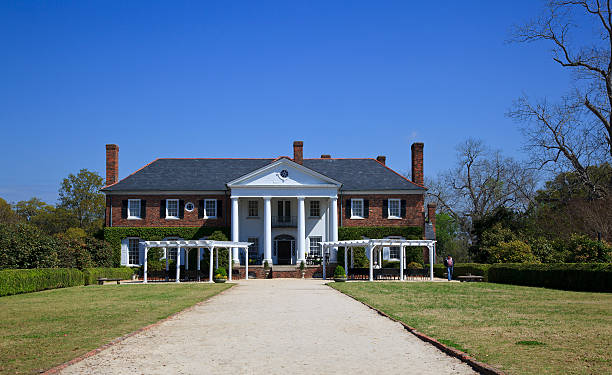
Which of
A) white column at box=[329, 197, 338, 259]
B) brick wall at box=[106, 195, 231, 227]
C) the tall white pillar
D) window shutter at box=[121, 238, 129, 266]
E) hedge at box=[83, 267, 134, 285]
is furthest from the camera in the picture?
brick wall at box=[106, 195, 231, 227]

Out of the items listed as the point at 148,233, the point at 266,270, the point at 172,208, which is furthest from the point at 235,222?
the point at 148,233

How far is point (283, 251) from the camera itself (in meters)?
46.8

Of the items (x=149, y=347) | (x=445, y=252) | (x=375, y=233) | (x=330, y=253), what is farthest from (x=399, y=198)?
(x=149, y=347)

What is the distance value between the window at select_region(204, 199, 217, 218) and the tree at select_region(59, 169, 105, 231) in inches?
1050

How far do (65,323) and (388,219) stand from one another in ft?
115

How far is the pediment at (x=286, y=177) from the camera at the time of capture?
1724 inches

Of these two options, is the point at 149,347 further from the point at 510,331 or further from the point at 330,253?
the point at 330,253

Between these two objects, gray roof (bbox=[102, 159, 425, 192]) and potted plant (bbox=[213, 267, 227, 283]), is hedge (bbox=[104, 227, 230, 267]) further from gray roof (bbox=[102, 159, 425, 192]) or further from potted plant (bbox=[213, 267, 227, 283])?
potted plant (bbox=[213, 267, 227, 283])

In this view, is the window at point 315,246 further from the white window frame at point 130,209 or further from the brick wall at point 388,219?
the white window frame at point 130,209

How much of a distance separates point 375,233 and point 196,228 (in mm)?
14068

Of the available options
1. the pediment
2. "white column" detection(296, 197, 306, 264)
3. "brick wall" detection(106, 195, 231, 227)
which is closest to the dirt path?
"white column" detection(296, 197, 306, 264)

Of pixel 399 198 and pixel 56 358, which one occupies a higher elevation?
pixel 399 198

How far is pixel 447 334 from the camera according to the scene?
11078 mm

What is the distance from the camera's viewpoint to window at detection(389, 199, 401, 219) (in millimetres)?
46594
